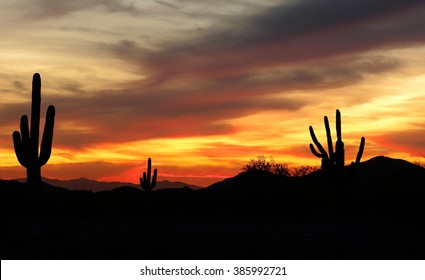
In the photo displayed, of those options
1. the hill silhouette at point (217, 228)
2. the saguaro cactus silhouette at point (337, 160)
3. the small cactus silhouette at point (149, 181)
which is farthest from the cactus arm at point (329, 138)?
the small cactus silhouette at point (149, 181)

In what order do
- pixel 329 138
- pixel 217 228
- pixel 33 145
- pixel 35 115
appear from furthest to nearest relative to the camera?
pixel 329 138 < pixel 35 115 < pixel 33 145 < pixel 217 228

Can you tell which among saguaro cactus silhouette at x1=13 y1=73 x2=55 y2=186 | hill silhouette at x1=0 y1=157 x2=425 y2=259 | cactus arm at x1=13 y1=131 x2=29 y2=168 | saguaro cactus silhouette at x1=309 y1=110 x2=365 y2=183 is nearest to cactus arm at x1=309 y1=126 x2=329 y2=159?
saguaro cactus silhouette at x1=309 y1=110 x2=365 y2=183

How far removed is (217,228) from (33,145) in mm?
6631

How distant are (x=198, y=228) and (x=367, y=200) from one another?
19.0 meters

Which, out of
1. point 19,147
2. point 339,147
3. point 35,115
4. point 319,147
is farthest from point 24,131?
point 319,147

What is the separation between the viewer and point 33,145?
83.7 ft

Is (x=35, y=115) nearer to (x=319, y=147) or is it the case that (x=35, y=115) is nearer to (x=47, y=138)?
(x=47, y=138)

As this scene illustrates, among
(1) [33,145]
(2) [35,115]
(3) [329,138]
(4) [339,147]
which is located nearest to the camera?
(1) [33,145]

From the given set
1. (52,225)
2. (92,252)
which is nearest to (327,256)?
(92,252)

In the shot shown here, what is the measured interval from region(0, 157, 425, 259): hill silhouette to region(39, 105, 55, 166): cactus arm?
3.65ft

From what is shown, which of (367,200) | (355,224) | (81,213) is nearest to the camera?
(355,224)

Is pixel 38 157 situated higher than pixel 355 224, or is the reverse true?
pixel 38 157
